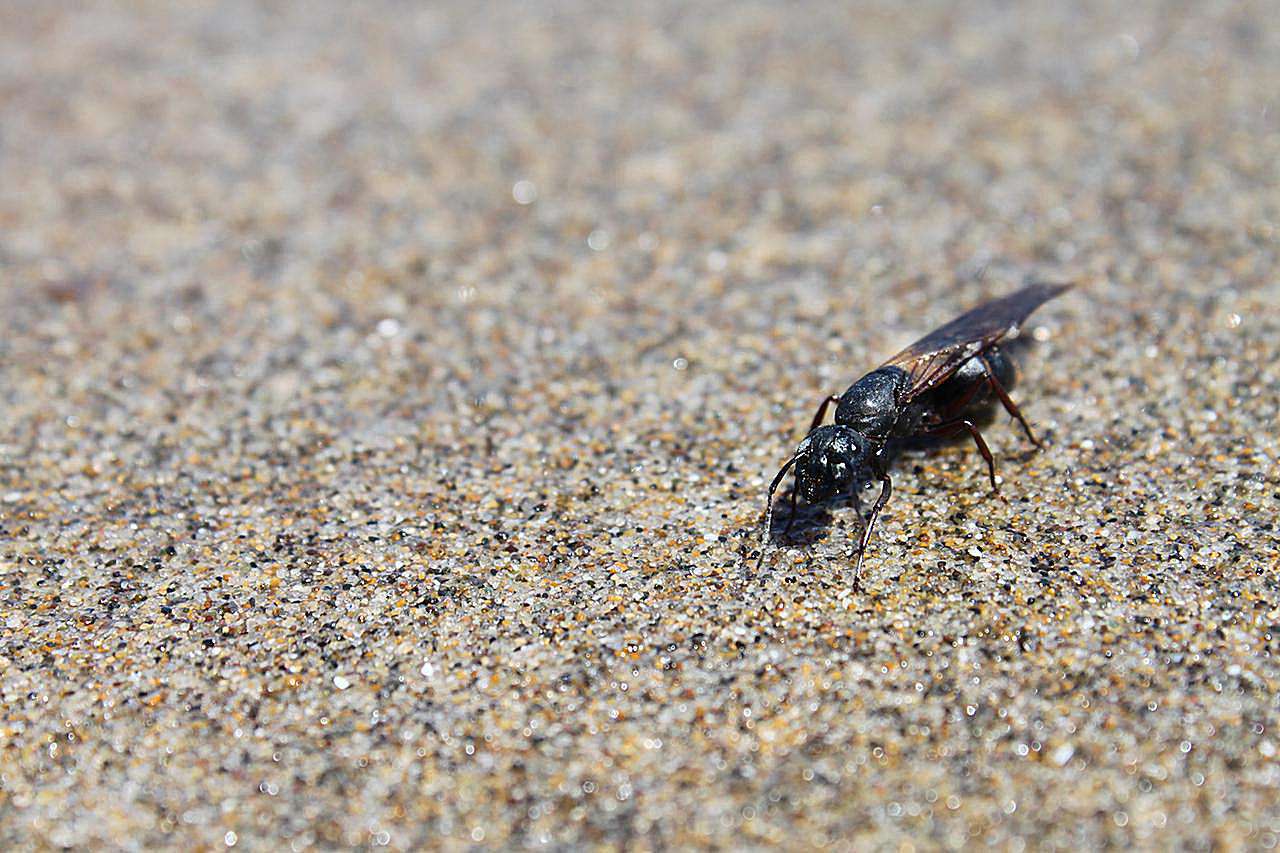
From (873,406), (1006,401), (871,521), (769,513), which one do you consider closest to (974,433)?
(1006,401)

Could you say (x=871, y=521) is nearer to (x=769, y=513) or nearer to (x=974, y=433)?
(x=769, y=513)

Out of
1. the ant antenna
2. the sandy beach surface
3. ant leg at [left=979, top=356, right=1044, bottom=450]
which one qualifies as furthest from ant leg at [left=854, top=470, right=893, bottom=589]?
ant leg at [left=979, top=356, right=1044, bottom=450]

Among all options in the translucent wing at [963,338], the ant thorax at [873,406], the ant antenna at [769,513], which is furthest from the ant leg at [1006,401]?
the ant antenna at [769,513]

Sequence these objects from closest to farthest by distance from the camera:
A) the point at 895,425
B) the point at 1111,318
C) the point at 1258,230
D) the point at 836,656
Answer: the point at 836,656
the point at 895,425
the point at 1111,318
the point at 1258,230

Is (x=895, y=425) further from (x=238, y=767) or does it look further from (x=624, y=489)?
(x=238, y=767)

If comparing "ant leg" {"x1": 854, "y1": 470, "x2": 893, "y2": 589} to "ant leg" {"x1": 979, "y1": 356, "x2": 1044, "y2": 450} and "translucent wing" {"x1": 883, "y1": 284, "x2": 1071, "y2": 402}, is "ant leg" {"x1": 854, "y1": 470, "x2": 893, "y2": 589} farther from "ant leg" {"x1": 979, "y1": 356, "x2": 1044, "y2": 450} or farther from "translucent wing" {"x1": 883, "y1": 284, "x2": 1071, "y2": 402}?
"ant leg" {"x1": 979, "y1": 356, "x2": 1044, "y2": 450}

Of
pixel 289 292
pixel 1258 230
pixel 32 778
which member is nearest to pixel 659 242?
pixel 289 292
